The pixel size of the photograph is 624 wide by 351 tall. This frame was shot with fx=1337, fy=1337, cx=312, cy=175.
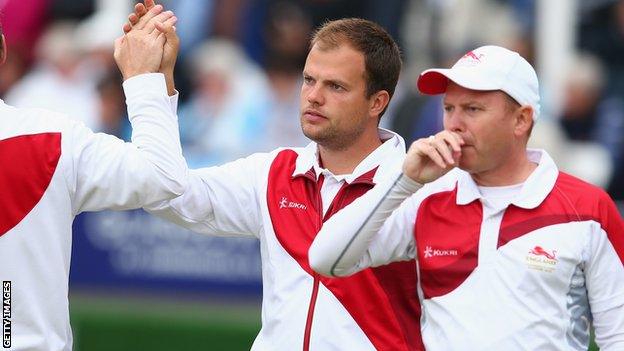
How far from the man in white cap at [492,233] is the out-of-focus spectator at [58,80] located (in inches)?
226

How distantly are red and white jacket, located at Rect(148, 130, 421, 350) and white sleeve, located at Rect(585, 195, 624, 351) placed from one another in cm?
57

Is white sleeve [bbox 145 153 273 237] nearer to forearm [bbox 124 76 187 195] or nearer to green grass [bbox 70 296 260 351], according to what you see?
forearm [bbox 124 76 187 195]

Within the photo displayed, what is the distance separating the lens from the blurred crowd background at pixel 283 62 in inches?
335

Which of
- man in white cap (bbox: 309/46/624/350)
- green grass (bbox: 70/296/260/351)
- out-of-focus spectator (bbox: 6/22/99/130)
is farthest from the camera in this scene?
out-of-focus spectator (bbox: 6/22/99/130)

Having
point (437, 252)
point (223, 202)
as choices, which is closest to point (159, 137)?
point (223, 202)

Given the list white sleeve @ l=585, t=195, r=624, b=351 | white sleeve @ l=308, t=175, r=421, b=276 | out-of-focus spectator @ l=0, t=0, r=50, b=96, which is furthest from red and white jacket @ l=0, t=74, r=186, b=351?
out-of-focus spectator @ l=0, t=0, r=50, b=96

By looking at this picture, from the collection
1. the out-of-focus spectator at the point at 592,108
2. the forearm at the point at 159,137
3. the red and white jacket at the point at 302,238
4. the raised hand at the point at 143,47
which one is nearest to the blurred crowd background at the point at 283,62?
the out-of-focus spectator at the point at 592,108

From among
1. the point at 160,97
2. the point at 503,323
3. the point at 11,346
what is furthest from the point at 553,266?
the point at 11,346

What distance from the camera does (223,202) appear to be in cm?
437

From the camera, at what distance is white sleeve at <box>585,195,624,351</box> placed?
12.6 feet

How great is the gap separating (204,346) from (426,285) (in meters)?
4.70

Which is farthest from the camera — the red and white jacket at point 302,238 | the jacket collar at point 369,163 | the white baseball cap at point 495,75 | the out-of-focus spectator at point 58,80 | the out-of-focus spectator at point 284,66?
the out-of-focus spectator at point 58,80

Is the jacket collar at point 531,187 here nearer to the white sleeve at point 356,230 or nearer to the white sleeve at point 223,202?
the white sleeve at point 356,230

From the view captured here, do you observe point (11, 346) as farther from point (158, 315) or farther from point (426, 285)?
point (158, 315)
